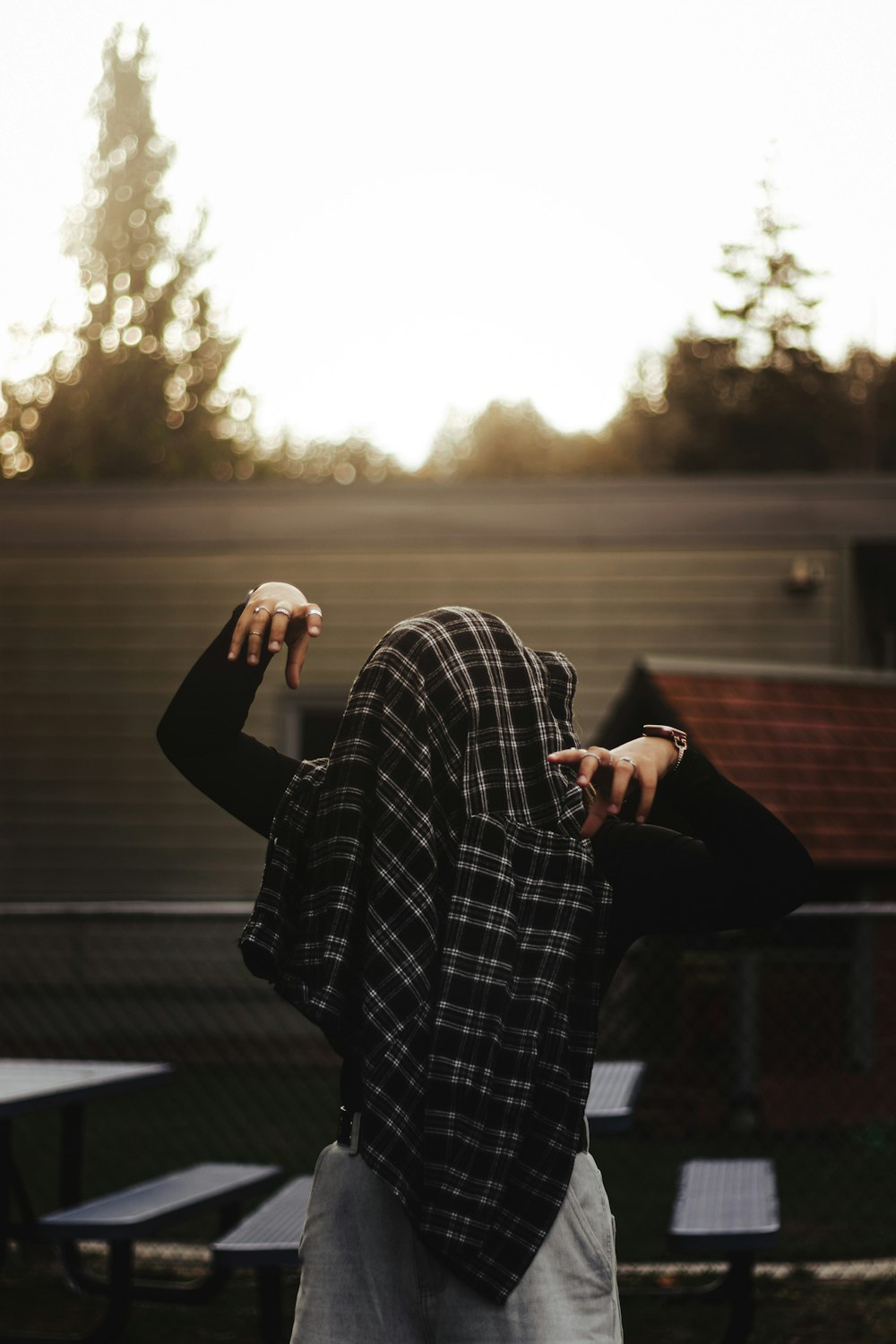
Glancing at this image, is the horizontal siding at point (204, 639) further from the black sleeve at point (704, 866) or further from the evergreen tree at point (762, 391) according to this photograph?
the evergreen tree at point (762, 391)

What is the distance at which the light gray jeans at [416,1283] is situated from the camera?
1749 mm

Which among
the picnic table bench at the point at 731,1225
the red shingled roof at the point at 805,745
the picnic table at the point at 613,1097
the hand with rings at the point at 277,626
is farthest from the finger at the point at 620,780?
the red shingled roof at the point at 805,745

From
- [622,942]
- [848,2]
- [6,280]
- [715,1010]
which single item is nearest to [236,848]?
[715,1010]

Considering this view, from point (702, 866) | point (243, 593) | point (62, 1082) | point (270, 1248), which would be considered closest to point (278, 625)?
point (702, 866)

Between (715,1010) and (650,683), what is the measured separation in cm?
175

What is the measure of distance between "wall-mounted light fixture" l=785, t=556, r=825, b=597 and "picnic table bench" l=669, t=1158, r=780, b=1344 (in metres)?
5.70

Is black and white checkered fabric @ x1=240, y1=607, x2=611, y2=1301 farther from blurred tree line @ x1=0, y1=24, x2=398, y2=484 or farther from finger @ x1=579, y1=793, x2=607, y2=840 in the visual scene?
blurred tree line @ x1=0, y1=24, x2=398, y2=484

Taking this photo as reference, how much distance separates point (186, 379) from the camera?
131 feet

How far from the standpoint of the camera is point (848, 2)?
54.8ft

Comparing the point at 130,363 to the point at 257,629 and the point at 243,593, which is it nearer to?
the point at 243,593

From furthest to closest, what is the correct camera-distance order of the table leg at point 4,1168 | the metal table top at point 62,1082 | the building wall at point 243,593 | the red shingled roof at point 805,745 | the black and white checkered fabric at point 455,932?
the building wall at point 243,593
the red shingled roof at point 805,745
the table leg at point 4,1168
the metal table top at point 62,1082
the black and white checkered fabric at point 455,932

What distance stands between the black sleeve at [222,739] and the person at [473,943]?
0.19m

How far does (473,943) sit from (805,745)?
6010 millimetres

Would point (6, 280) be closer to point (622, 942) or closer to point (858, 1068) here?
point (858, 1068)
